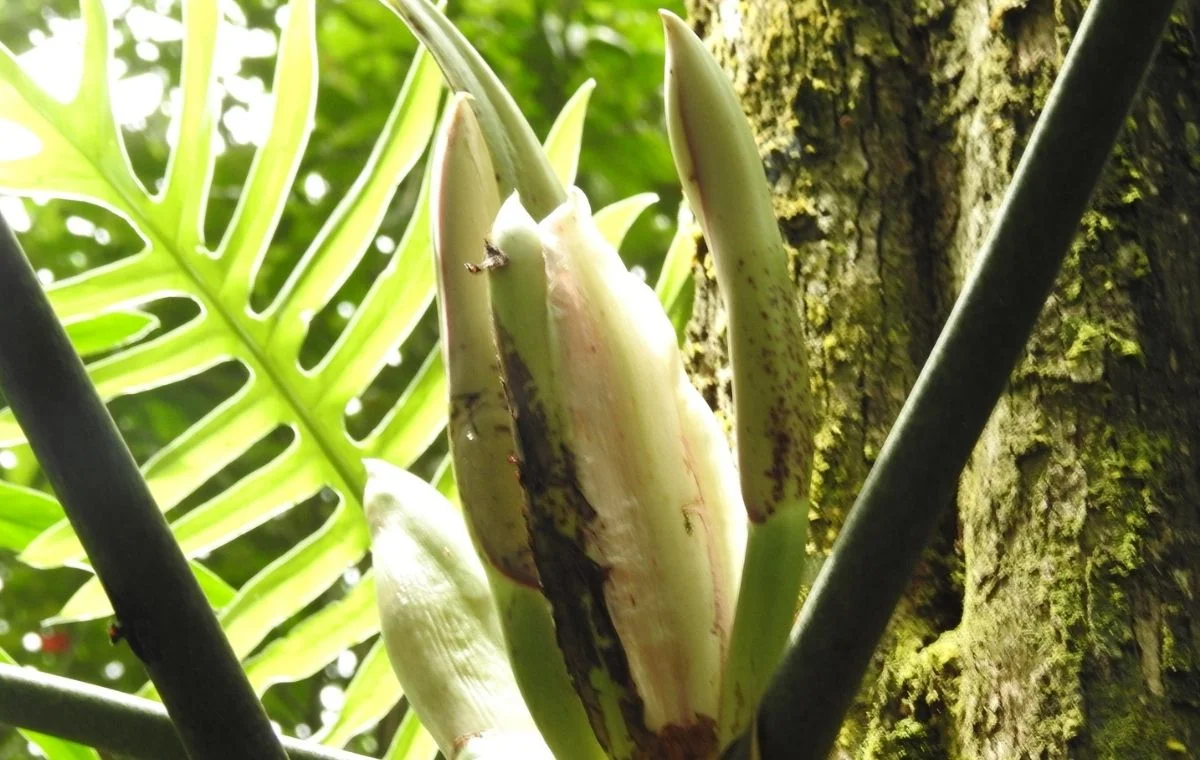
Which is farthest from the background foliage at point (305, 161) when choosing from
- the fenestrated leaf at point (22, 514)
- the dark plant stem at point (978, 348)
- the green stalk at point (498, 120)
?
Result: the dark plant stem at point (978, 348)

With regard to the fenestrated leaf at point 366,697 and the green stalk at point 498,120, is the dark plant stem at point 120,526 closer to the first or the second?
the green stalk at point 498,120

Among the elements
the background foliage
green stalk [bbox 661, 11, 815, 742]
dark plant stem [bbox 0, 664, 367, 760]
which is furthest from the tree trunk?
the background foliage

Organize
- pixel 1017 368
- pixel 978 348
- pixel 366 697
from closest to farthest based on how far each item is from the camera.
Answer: pixel 978 348
pixel 1017 368
pixel 366 697

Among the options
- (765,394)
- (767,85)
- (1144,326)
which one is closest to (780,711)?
(765,394)

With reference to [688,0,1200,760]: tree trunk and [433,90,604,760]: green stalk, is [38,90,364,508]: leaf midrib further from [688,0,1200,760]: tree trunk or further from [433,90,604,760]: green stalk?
[433,90,604,760]: green stalk

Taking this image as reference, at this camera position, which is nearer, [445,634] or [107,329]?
[445,634]

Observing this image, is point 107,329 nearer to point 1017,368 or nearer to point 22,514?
point 22,514

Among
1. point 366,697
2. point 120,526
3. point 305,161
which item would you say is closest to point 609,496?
point 120,526
